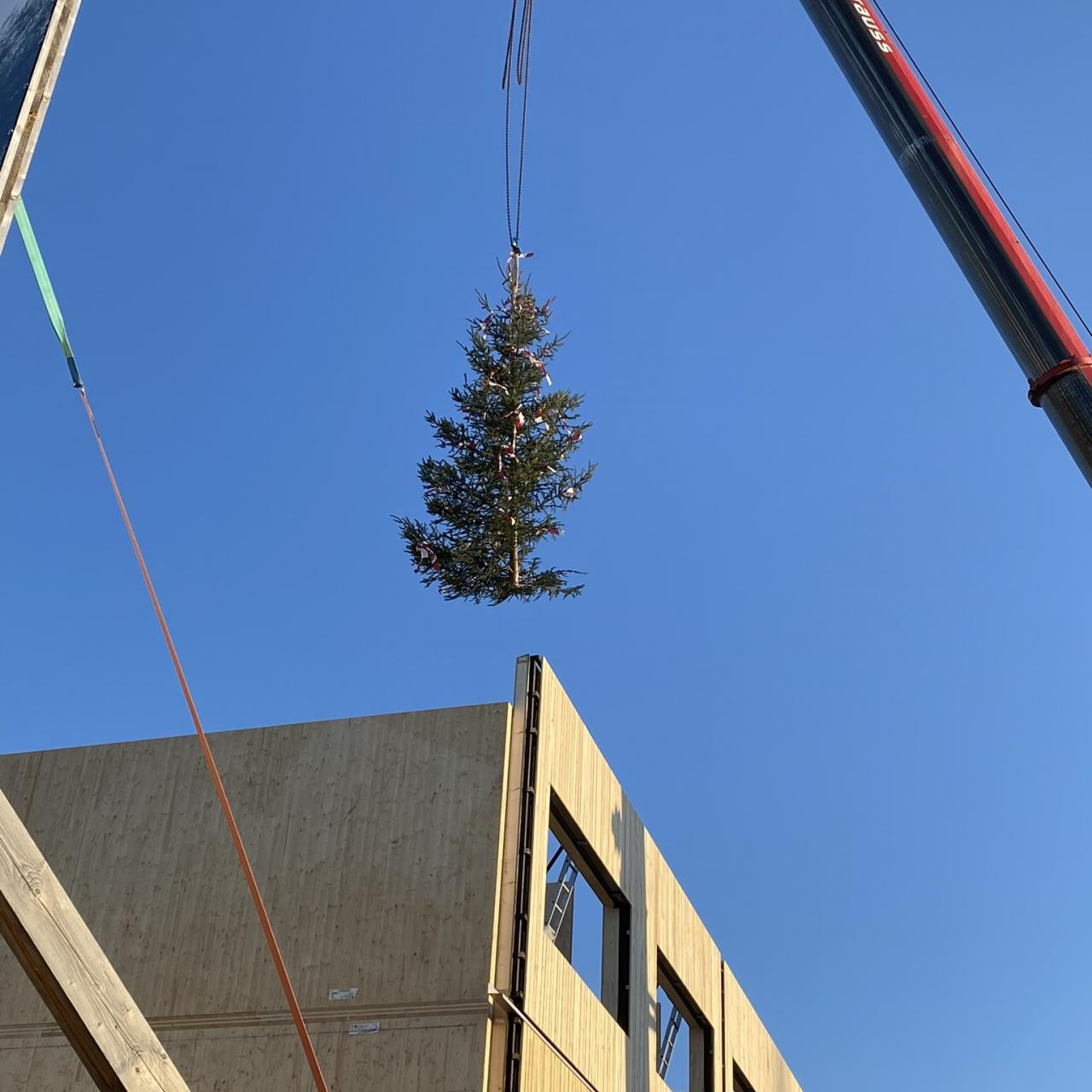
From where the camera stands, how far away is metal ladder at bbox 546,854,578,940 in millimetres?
11633

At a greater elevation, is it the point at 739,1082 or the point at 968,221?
the point at 968,221

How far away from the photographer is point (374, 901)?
36.7ft

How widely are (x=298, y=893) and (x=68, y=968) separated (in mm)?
9136

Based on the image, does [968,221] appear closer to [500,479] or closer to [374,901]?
[500,479]

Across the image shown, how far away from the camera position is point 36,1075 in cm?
1121

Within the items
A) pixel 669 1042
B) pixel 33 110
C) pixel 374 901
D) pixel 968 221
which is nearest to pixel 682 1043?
pixel 669 1042

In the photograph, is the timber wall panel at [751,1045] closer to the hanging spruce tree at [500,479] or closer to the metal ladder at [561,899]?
the metal ladder at [561,899]

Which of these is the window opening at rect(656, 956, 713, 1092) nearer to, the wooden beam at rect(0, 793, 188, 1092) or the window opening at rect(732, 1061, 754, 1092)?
the window opening at rect(732, 1061, 754, 1092)

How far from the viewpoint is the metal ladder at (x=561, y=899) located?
1163 centimetres

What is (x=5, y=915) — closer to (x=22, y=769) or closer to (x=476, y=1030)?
(x=476, y=1030)

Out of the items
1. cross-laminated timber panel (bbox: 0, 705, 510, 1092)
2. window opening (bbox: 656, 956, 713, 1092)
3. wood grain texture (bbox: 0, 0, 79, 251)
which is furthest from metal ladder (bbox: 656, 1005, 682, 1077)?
wood grain texture (bbox: 0, 0, 79, 251)

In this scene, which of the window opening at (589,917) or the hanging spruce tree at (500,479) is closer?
the hanging spruce tree at (500,479)

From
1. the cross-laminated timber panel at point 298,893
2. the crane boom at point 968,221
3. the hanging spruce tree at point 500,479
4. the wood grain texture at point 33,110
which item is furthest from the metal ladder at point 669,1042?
the wood grain texture at point 33,110

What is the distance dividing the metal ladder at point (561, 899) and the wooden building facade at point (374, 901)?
0.02 metres
